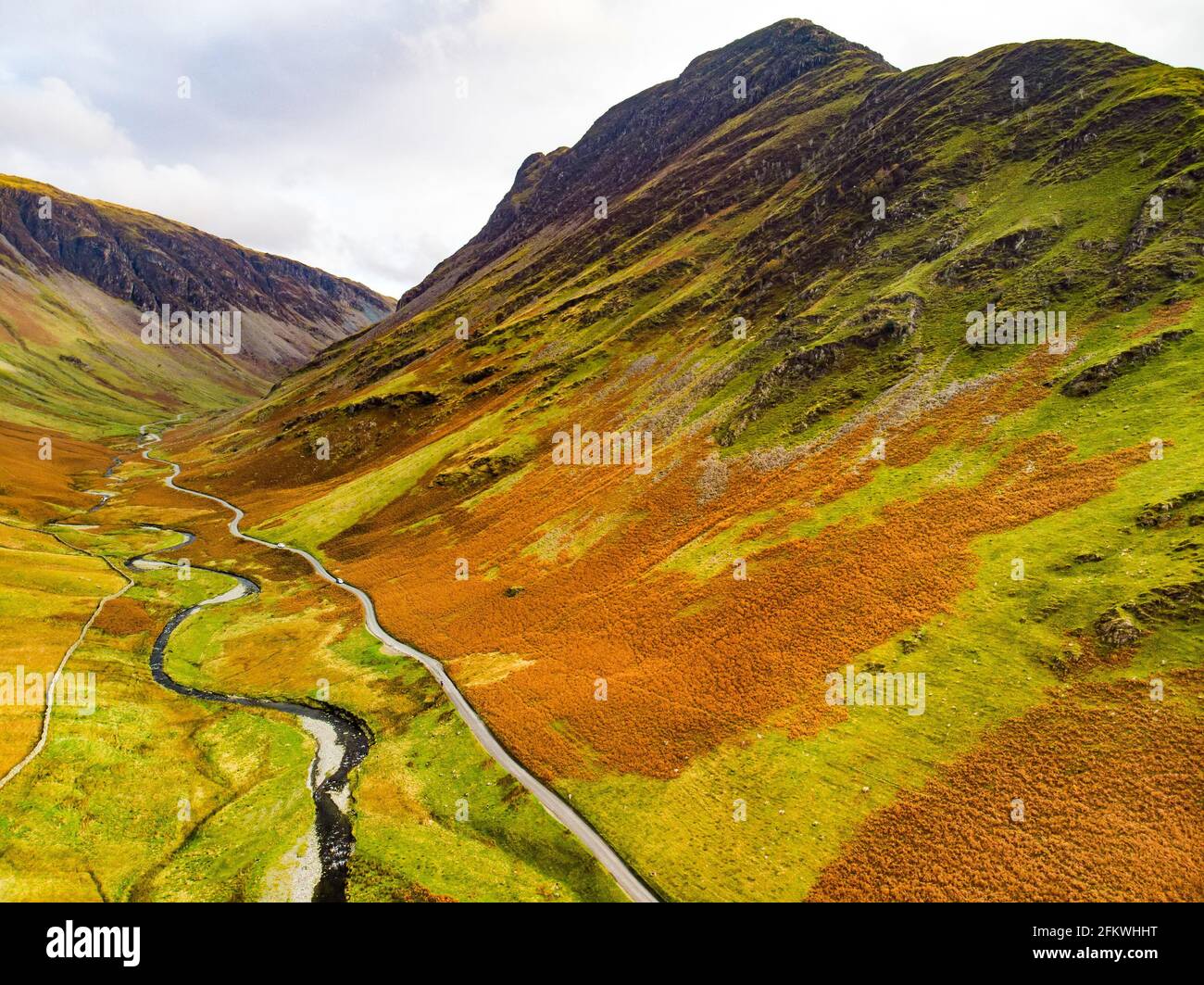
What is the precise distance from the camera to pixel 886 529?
5400cm

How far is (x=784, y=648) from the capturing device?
157 ft

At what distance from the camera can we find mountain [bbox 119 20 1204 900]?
1276 inches

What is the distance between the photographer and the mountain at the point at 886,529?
32.4m

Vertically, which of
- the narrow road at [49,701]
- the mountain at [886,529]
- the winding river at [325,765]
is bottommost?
the winding river at [325,765]

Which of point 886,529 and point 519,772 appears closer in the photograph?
point 519,772

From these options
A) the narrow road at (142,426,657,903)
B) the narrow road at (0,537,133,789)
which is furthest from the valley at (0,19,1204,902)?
the narrow road at (0,537,133,789)

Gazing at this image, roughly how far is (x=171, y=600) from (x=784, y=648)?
85632mm

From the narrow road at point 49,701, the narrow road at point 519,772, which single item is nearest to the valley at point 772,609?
the narrow road at point 519,772

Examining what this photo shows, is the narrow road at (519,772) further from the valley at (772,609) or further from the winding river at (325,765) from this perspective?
the winding river at (325,765)

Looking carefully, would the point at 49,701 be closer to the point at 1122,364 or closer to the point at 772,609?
the point at 772,609

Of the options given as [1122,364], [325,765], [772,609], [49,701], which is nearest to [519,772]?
[325,765]

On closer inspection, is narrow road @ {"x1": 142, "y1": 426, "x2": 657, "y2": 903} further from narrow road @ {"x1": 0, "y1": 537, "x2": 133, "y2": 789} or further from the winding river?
narrow road @ {"x1": 0, "y1": 537, "x2": 133, "y2": 789}
